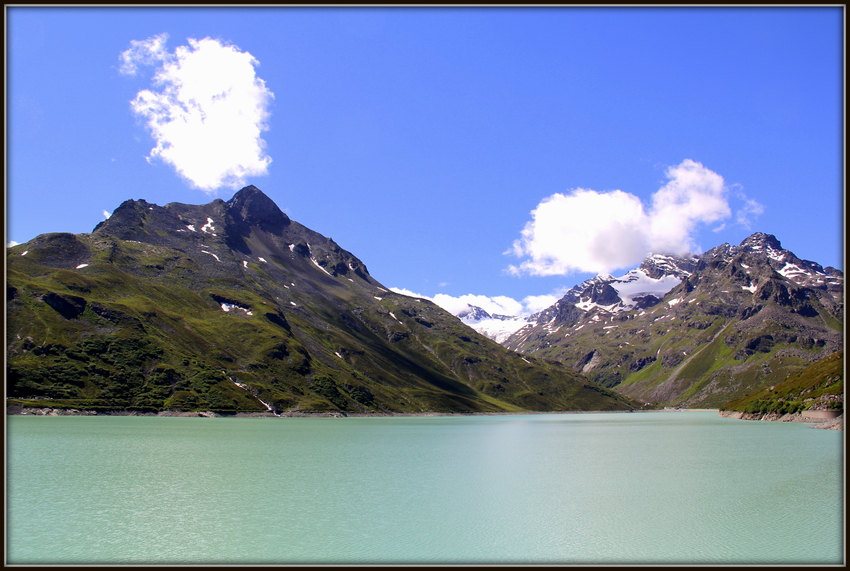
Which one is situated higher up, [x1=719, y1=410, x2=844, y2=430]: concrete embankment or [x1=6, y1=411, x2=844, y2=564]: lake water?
[x1=719, y1=410, x2=844, y2=430]: concrete embankment

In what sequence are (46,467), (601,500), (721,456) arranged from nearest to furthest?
(601,500) < (46,467) < (721,456)

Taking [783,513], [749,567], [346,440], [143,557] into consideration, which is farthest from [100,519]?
[346,440]

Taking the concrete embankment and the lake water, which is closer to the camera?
the lake water

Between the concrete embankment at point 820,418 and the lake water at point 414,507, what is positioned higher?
the concrete embankment at point 820,418

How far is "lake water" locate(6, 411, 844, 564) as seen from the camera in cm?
3775

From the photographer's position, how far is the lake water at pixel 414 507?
37750 mm

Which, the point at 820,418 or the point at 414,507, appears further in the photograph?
the point at 820,418

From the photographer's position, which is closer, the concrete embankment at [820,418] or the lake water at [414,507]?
the lake water at [414,507]

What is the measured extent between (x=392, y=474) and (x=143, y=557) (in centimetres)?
3833

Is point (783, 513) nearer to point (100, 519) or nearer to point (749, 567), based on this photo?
point (749, 567)

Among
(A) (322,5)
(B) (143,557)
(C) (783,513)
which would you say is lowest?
(B) (143,557)

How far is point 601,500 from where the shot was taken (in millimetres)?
54812

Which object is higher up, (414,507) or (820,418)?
(820,418)

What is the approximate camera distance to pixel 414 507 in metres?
51.3
